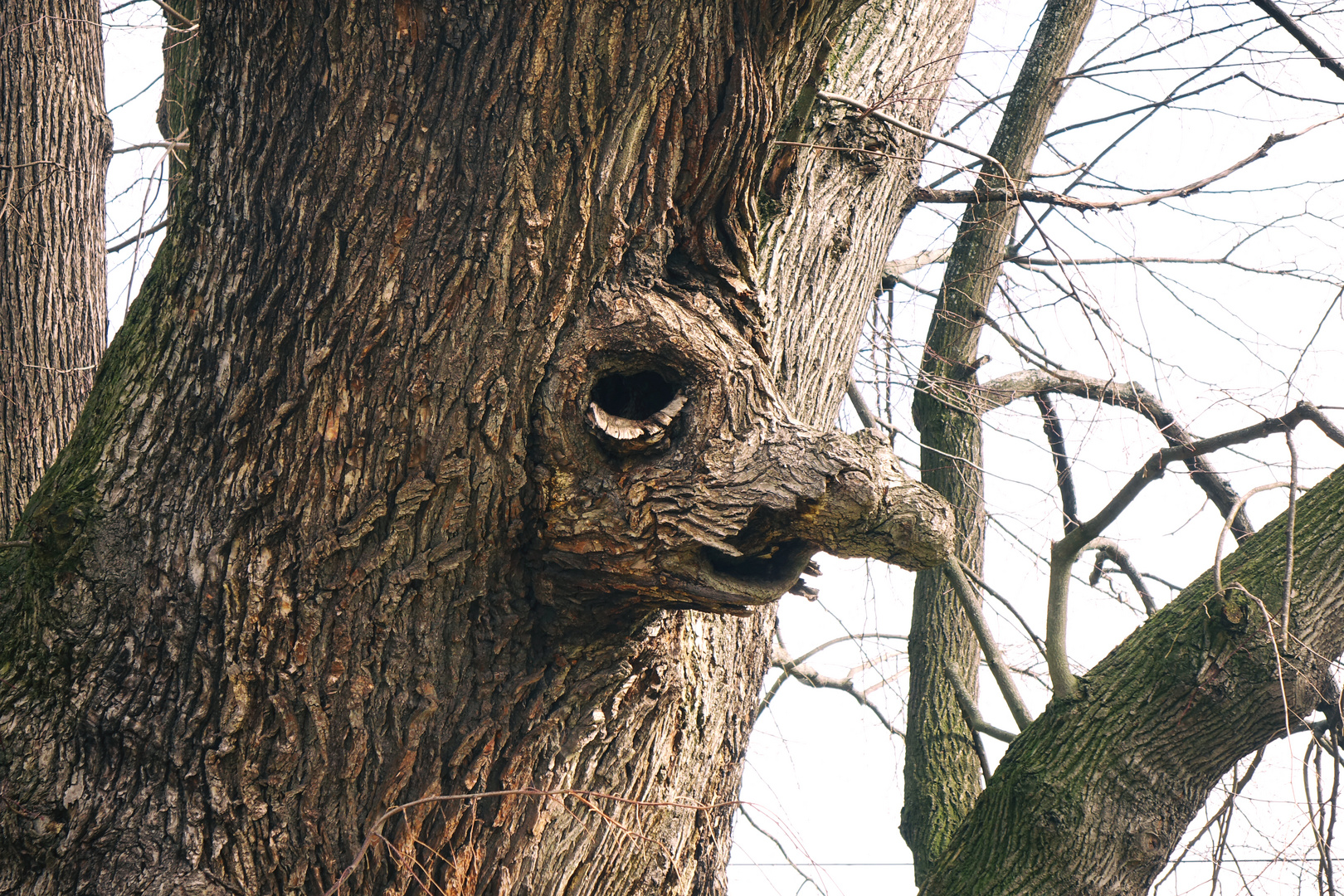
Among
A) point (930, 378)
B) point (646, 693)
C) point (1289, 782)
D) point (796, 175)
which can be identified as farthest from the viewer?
point (930, 378)

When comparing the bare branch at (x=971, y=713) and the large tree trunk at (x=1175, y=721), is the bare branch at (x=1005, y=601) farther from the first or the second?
the large tree trunk at (x=1175, y=721)

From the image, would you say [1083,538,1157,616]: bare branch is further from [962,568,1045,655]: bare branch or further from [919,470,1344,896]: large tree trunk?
[919,470,1344,896]: large tree trunk

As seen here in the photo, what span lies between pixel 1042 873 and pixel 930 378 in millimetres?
2211

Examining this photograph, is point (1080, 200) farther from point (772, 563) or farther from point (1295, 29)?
point (772, 563)

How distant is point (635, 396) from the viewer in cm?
168

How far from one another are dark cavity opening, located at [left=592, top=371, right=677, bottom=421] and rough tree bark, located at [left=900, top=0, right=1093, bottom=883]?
2736 mm

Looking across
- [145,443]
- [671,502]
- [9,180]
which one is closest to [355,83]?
[145,443]

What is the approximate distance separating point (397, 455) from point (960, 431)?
345cm

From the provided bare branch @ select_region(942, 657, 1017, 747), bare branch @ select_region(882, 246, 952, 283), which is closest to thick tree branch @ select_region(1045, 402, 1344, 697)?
bare branch @ select_region(942, 657, 1017, 747)

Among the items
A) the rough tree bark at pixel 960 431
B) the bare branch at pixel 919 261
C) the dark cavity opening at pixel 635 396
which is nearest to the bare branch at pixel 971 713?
the rough tree bark at pixel 960 431

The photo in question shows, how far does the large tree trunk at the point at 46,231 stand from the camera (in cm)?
259

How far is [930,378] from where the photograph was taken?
166 inches

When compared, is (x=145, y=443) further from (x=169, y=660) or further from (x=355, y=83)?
(x=355, y=83)

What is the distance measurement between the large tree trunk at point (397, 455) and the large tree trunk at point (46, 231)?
1168mm
